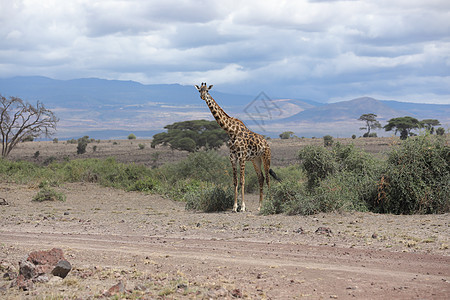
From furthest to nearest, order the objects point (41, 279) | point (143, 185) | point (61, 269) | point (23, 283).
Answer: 1. point (143, 185)
2. point (61, 269)
3. point (41, 279)
4. point (23, 283)

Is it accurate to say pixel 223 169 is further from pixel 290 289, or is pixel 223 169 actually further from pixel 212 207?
pixel 290 289

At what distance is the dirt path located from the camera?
22.9 feet

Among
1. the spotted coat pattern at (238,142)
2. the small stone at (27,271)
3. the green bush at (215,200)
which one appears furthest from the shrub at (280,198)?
the small stone at (27,271)

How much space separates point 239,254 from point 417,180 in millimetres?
6047

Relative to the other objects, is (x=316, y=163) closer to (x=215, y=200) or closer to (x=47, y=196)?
(x=215, y=200)

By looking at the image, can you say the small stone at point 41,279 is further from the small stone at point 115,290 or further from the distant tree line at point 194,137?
the distant tree line at point 194,137

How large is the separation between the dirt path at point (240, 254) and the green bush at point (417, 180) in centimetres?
100

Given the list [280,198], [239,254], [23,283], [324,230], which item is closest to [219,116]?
[280,198]

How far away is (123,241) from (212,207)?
4796mm

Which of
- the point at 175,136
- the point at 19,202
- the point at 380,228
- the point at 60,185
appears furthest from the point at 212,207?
the point at 175,136

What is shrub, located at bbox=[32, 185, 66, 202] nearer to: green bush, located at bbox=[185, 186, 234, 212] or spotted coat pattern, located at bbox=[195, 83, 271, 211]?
green bush, located at bbox=[185, 186, 234, 212]

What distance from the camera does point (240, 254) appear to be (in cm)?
898

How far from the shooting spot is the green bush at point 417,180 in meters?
12.8

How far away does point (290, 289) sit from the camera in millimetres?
6926
